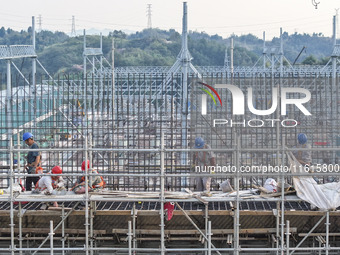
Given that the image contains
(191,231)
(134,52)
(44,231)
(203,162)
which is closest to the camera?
(191,231)

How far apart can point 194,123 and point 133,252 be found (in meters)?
4.43

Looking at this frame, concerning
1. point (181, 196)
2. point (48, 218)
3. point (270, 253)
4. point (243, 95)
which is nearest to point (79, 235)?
point (48, 218)

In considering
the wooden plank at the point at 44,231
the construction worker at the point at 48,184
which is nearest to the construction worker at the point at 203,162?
the wooden plank at the point at 44,231

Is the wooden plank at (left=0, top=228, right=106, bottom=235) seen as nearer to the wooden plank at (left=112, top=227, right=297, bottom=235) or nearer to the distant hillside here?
the wooden plank at (left=112, top=227, right=297, bottom=235)

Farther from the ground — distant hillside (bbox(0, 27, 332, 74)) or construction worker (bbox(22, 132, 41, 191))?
distant hillside (bbox(0, 27, 332, 74))

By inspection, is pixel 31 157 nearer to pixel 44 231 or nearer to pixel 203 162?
pixel 44 231

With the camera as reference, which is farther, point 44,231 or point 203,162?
point 203,162

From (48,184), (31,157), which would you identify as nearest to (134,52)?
(31,157)

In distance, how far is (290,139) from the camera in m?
14.9

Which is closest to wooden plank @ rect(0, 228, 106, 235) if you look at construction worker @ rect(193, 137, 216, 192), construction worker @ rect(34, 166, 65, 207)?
construction worker @ rect(34, 166, 65, 207)

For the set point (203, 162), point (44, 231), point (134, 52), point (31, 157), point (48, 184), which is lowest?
point (44, 231)

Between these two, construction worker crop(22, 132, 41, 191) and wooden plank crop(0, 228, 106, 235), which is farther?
construction worker crop(22, 132, 41, 191)

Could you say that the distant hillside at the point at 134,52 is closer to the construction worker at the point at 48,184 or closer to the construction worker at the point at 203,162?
the construction worker at the point at 203,162

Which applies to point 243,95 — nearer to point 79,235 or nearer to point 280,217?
point 280,217
